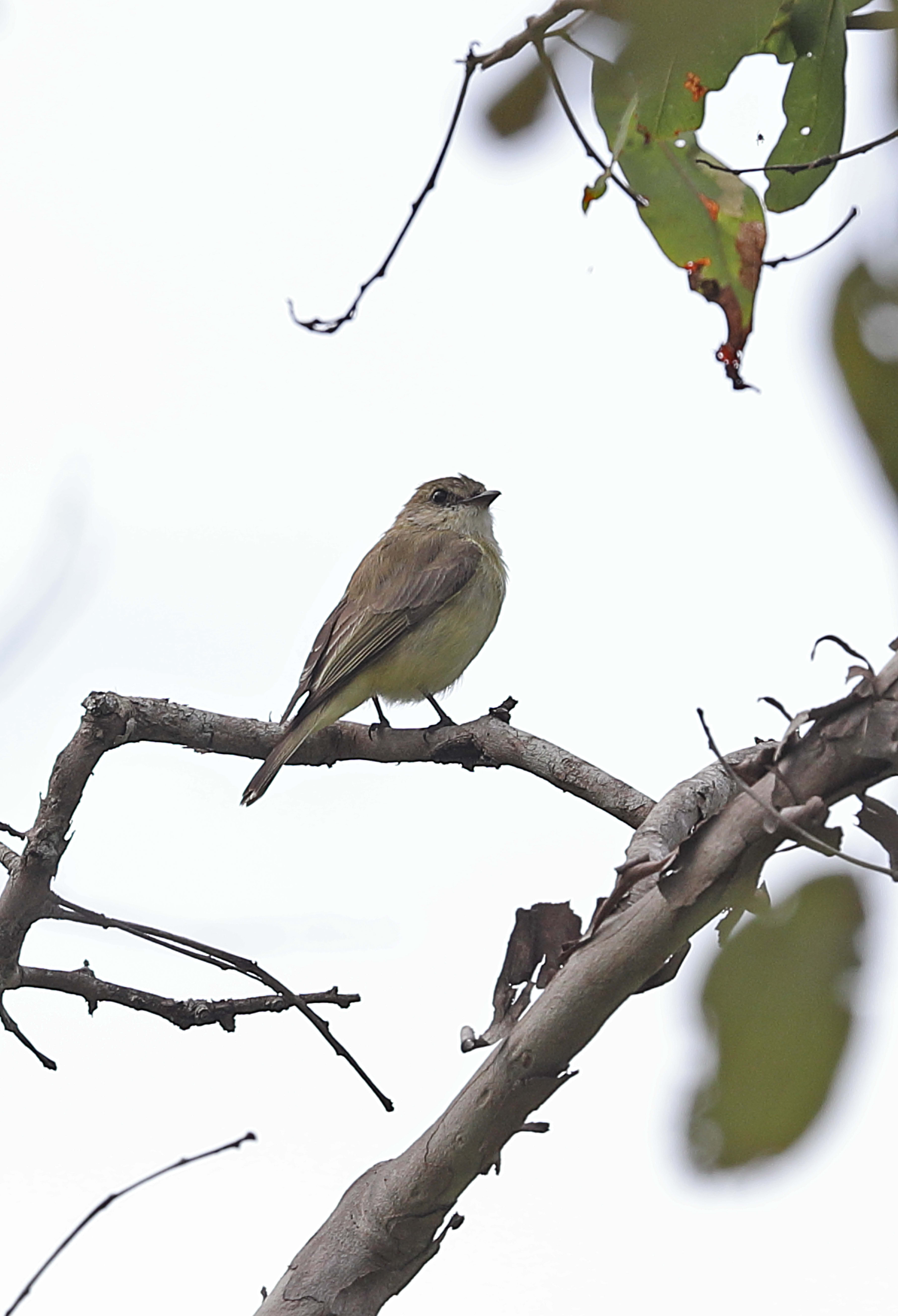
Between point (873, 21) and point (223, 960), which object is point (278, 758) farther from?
point (873, 21)

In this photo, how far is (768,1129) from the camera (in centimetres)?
76

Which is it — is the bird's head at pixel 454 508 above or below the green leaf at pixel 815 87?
above

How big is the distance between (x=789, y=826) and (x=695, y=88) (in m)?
1.20

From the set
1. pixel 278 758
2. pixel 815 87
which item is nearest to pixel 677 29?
pixel 815 87

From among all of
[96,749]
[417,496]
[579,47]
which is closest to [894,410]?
[579,47]

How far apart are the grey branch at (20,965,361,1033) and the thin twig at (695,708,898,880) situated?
5.65 feet

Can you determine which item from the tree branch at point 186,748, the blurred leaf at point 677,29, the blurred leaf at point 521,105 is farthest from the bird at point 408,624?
the blurred leaf at point 677,29

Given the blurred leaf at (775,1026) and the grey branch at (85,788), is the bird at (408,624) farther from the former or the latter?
the blurred leaf at (775,1026)

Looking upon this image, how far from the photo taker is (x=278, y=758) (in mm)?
4121

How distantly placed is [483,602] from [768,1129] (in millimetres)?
5741

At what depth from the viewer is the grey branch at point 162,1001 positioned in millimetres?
3121

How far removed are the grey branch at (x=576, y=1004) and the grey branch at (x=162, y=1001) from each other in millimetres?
1025

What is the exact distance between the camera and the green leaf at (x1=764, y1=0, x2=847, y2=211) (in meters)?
1.87

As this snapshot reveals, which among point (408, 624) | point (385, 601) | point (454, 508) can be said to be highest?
point (454, 508)
